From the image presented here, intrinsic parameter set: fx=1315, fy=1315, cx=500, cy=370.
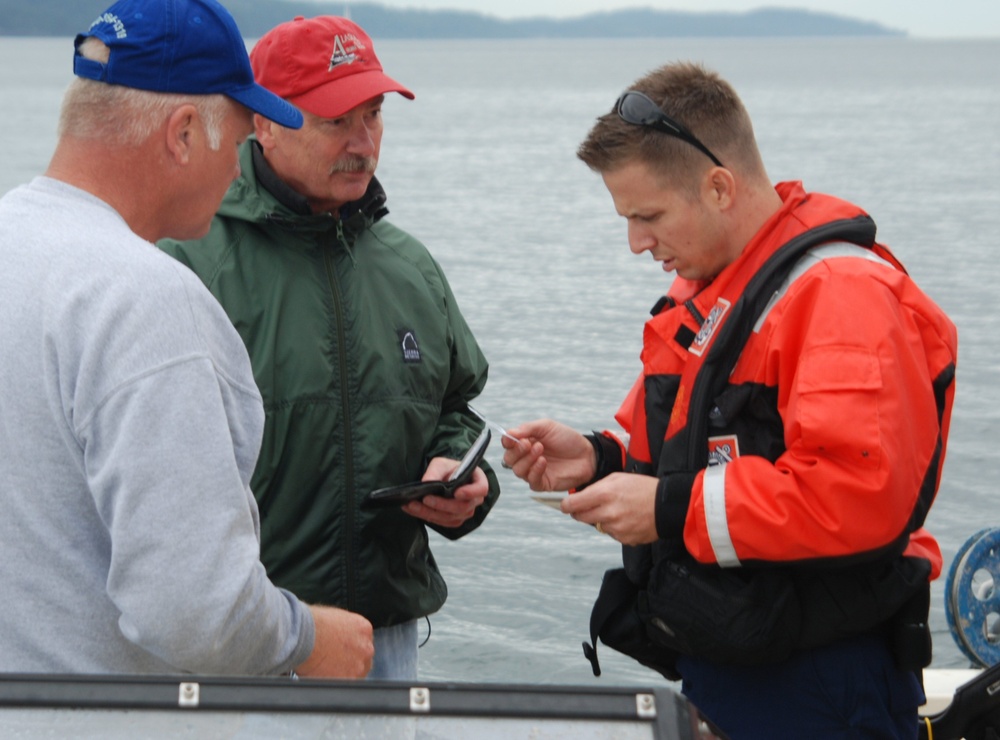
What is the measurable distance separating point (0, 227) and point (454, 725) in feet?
3.08

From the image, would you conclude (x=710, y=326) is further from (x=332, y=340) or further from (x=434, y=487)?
(x=332, y=340)

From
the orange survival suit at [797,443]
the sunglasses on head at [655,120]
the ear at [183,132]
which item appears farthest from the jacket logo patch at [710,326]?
the ear at [183,132]

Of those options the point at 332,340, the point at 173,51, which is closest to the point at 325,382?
the point at 332,340

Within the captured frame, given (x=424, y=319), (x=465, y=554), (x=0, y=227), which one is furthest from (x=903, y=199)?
(x=0, y=227)

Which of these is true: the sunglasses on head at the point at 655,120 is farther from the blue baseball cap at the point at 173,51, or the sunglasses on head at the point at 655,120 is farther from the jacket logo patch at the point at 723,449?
the blue baseball cap at the point at 173,51

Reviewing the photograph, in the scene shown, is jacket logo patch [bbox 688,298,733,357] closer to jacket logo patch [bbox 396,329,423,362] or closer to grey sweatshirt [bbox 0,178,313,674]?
jacket logo patch [bbox 396,329,423,362]

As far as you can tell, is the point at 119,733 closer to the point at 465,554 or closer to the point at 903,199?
the point at 465,554

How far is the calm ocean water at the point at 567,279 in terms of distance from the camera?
7.11 meters

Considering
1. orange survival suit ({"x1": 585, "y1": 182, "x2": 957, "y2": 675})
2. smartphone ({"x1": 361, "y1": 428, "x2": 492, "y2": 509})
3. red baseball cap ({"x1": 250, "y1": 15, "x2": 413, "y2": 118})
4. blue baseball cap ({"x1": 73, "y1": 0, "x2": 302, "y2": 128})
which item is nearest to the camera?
blue baseball cap ({"x1": 73, "y1": 0, "x2": 302, "y2": 128})

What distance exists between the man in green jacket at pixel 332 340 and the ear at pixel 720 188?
2.68 feet

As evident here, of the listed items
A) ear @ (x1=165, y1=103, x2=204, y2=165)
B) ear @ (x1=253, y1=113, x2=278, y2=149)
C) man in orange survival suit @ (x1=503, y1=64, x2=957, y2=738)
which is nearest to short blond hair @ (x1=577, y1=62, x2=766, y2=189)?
man in orange survival suit @ (x1=503, y1=64, x2=957, y2=738)

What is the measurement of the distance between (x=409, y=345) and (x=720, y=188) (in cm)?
84

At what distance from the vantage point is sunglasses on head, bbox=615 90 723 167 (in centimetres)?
251

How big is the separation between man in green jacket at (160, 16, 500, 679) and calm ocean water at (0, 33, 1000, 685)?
1065 mm
